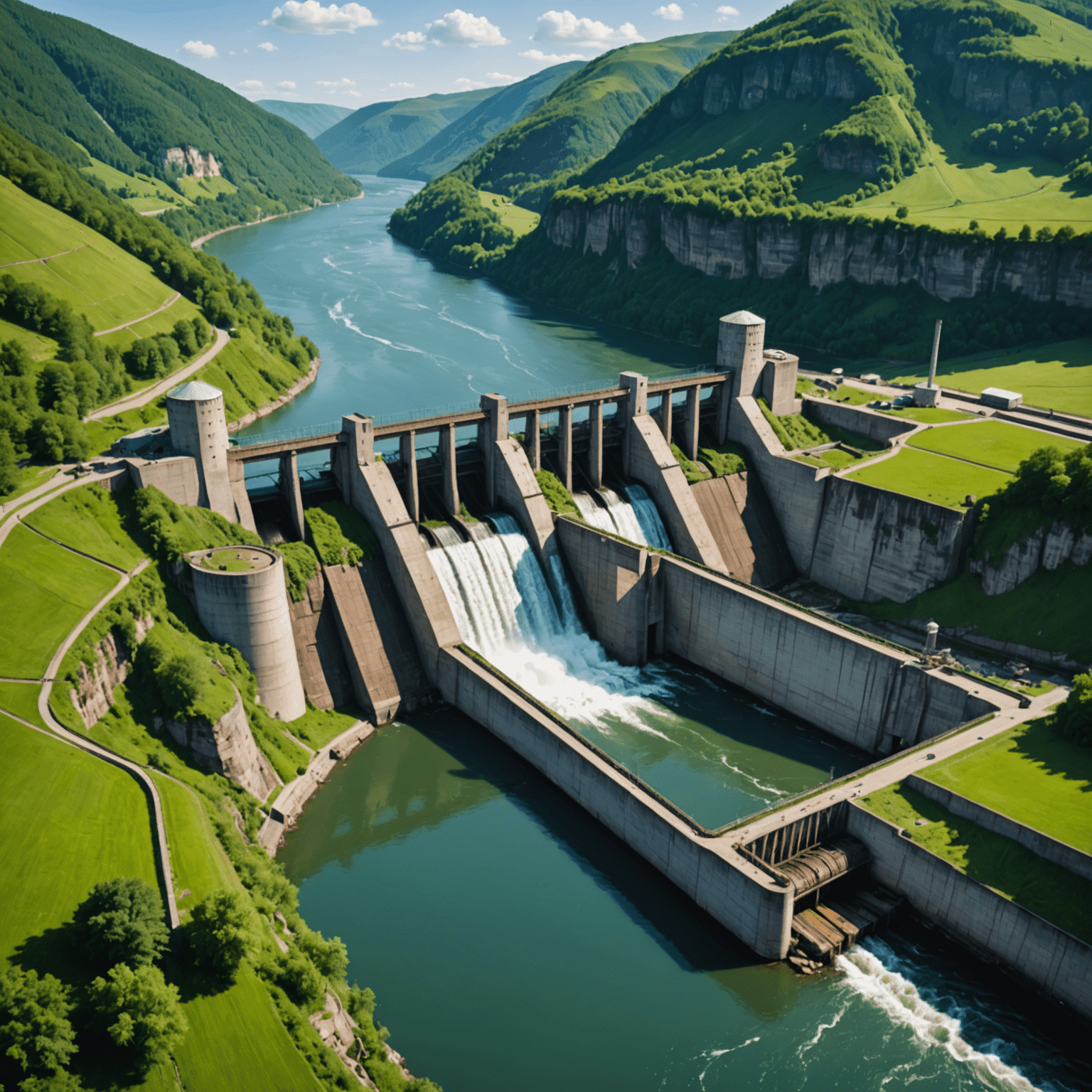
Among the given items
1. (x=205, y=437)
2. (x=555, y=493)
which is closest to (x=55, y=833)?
(x=205, y=437)

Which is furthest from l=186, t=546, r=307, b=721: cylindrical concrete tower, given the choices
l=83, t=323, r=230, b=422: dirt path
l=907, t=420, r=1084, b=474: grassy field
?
l=907, t=420, r=1084, b=474: grassy field

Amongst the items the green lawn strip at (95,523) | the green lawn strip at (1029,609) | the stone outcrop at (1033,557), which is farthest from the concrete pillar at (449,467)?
the stone outcrop at (1033,557)

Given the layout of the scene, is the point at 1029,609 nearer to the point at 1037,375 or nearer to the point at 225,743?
the point at 225,743

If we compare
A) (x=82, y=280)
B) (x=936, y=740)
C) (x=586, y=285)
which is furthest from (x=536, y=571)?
(x=586, y=285)

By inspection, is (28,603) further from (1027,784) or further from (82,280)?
(82,280)

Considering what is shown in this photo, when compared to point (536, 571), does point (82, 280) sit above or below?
above

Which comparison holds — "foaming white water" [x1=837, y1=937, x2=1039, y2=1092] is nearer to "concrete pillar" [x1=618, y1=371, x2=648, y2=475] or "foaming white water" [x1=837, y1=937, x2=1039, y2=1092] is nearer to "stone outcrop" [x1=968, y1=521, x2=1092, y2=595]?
"stone outcrop" [x1=968, y1=521, x2=1092, y2=595]
